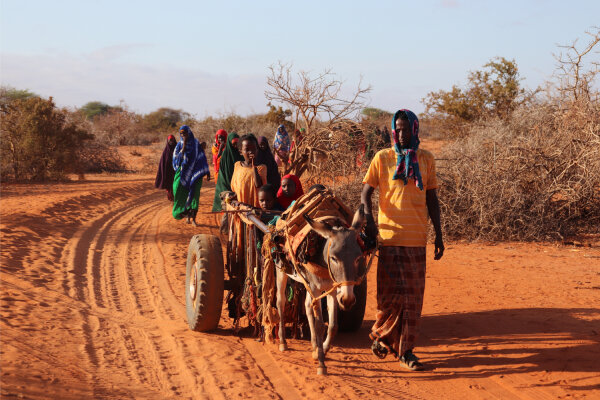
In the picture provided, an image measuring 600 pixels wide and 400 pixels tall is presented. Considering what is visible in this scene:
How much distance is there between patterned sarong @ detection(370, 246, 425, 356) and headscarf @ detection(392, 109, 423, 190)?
60 cm

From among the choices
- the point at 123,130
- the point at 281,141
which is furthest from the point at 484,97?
the point at 123,130

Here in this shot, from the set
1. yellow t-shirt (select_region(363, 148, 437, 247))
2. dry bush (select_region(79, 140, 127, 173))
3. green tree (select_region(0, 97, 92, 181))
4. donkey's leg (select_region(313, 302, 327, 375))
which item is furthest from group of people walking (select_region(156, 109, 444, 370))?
dry bush (select_region(79, 140, 127, 173))

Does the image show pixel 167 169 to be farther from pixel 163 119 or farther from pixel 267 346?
pixel 163 119

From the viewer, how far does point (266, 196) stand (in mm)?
5785

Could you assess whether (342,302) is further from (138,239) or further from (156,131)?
(156,131)

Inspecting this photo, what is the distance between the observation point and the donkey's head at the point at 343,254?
399 centimetres

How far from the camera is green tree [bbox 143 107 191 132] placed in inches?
1948

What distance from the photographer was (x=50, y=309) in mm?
6301

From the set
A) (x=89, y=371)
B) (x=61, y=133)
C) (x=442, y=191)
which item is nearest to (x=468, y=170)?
(x=442, y=191)

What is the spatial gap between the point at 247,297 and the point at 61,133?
19098 mm

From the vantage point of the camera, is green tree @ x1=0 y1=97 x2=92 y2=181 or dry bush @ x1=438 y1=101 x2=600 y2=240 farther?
green tree @ x1=0 y1=97 x2=92 y2=181

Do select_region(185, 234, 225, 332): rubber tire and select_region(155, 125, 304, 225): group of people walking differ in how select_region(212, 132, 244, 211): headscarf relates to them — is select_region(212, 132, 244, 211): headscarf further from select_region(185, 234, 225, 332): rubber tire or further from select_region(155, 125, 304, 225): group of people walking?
select_region(185, 234, 225, 332): rubber tire

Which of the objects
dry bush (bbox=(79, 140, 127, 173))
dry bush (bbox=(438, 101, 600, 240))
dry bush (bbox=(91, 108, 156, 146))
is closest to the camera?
dry bush (bbox=(438, 101, 600, 240))

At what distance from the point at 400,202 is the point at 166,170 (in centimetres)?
929
